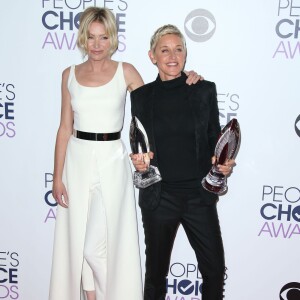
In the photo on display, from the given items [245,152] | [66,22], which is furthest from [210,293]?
[66,22]

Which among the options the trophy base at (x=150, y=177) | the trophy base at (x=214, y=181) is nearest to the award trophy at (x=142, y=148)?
the trophy base at (x=150, y=177)

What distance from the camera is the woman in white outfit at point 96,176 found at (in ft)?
6.30

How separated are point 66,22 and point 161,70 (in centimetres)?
68

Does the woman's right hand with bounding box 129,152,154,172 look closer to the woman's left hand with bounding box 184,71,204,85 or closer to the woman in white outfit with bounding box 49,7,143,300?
the woman in white outfit with bounding box 49,7,143,300

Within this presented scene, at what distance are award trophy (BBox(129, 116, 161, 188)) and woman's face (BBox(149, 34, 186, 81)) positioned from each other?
281mm

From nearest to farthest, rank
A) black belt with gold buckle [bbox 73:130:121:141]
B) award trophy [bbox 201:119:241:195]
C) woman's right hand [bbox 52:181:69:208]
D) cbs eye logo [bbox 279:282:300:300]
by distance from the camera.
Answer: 1. award trophy [bbox 201:119:241:195]
2. black belt with gold buckle [bbox 73:130:121:141]
3. woman's right hand [bbox 52:181:69:208]
4. cbs eye logo [bbox 279:282:300:300]

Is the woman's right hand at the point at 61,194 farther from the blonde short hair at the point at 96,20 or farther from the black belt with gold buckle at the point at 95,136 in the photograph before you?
the blonde short hair at the point at 96,20

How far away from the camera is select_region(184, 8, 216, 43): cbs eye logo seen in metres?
2.09

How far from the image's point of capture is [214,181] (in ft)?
5.82

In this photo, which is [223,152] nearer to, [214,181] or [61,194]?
[214,181]

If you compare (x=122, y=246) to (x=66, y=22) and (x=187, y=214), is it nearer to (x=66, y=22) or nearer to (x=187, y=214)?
(x=187, y=214)

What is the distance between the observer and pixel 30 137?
2.34m

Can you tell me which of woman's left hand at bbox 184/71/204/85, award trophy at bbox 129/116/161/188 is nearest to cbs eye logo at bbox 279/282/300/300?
award trophy at bbox 129/116/161/188

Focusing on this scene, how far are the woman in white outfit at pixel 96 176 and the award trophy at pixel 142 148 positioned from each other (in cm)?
18
